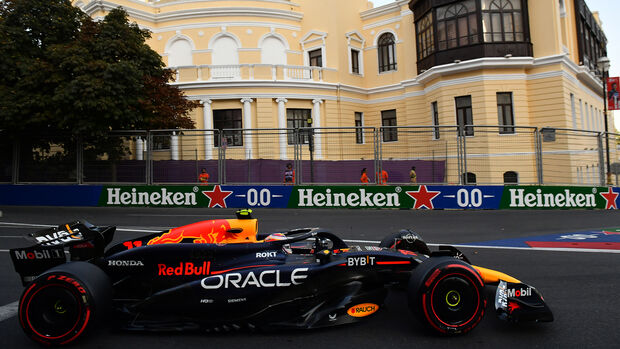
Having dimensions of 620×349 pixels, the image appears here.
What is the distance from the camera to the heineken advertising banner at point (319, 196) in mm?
13391

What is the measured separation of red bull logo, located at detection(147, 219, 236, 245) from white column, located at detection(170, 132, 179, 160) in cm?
1027

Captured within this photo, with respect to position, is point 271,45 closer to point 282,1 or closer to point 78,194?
point 282,1

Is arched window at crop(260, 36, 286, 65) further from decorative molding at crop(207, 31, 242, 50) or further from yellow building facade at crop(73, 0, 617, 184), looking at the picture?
decorative molding at crop(207, 31, 242, 50)

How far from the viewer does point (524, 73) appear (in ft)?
77.4

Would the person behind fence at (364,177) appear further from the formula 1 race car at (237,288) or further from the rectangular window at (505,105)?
the rectangular window at (505,105)

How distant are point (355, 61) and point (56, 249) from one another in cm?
2974

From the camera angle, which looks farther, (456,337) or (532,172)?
(532,172)

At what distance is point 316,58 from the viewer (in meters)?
31.3

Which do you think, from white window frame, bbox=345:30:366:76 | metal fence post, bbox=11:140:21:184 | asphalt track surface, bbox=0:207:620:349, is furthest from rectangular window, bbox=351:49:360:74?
metal fence post, bbox=11:140:21:184

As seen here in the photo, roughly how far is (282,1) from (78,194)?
70.4 feet

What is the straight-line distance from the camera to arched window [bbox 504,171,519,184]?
12299mm

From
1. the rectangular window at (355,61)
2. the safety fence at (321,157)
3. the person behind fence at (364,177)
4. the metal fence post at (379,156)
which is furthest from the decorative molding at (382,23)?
the person behind fence at (364,177)

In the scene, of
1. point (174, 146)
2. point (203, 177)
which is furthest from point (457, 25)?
point (174, 146)

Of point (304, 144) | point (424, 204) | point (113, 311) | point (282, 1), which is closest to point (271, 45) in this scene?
point (282, 1)
